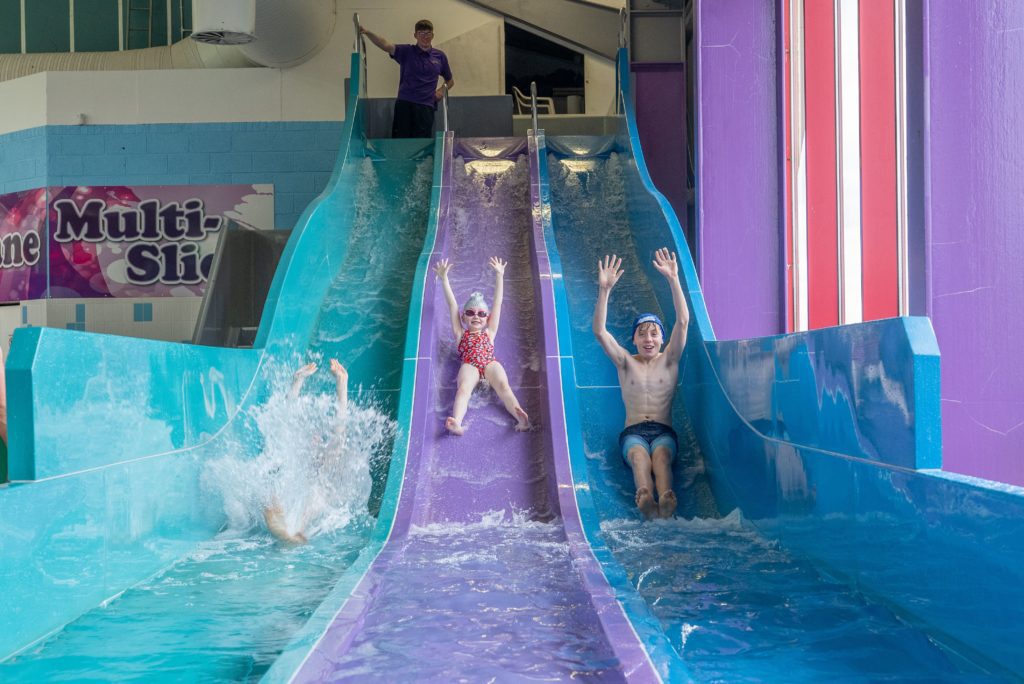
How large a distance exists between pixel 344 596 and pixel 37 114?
9106 mm

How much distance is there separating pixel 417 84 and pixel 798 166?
363 centimetres

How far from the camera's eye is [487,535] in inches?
162

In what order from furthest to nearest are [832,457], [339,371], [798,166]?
1. [798,166]
2. [339,371]
3. [832,457]

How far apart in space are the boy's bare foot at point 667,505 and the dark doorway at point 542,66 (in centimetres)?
963

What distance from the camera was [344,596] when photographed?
3.10m

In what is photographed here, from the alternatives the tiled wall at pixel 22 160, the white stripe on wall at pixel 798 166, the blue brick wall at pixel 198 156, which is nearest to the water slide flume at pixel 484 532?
the white stripe on wall at pixel 798 166

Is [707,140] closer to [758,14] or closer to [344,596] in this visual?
[758,14]

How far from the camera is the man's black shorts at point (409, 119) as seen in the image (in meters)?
8.83

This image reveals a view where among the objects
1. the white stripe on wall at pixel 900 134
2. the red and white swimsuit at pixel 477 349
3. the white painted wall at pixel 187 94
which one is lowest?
the red and white swimsuit at pixel 477 349

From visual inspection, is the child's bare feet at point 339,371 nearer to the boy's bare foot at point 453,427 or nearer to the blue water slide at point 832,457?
the boy's bare foot at point 453,427

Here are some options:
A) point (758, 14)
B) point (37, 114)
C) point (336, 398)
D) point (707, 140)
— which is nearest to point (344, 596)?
point (336, 398)

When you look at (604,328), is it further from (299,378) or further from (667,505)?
(299,378)

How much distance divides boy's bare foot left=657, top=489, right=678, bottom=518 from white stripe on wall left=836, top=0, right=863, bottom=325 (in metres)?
2.61

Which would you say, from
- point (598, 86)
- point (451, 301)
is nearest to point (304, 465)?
point (451, 301)
